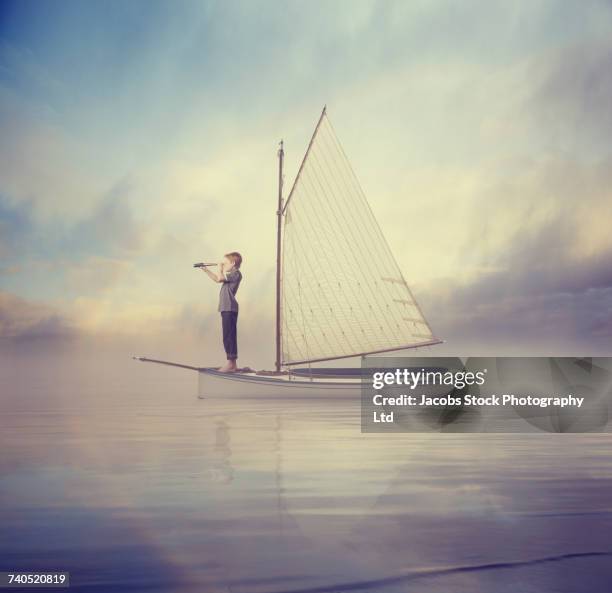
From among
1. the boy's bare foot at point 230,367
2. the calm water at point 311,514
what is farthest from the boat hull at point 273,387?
the calm water at point 311,514

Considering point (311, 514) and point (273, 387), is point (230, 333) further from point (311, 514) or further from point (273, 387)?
point (311, 514)

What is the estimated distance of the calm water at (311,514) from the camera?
744 cm

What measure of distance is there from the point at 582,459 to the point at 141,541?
993cm

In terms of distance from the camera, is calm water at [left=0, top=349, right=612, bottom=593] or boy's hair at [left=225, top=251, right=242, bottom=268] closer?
calm water at [left=0, top=349, right=612, bottom=593]

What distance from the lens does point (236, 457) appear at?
1631 centimetres

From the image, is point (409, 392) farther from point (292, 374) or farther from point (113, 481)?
point (113, 481)

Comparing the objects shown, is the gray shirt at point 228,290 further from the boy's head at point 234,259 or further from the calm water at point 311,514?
the calm water at point 311,514

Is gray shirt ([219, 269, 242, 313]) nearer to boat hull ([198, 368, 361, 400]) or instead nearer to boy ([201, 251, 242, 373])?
boy ([201, 251, 242, 373])

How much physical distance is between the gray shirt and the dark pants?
0.97 feet

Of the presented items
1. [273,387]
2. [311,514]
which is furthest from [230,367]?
[311,514]

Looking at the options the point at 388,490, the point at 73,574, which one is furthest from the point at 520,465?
the point at 73,574

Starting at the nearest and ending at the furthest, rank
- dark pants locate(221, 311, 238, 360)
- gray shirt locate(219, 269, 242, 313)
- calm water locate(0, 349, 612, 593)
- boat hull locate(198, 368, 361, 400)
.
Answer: calm water locate(0, 349, 612, 593) → gray shirt locate(219, 269, 242, 313) → dark pants locate(221, 311, 238, 360) → boat hull locate(198, 368, 361, 400)

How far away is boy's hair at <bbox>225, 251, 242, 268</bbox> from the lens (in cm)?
3734

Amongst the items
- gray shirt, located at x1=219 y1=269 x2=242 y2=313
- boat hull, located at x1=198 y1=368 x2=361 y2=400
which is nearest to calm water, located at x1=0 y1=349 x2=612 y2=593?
gray shirt, located at x1=219 y1=269 x2=242 y2=313
